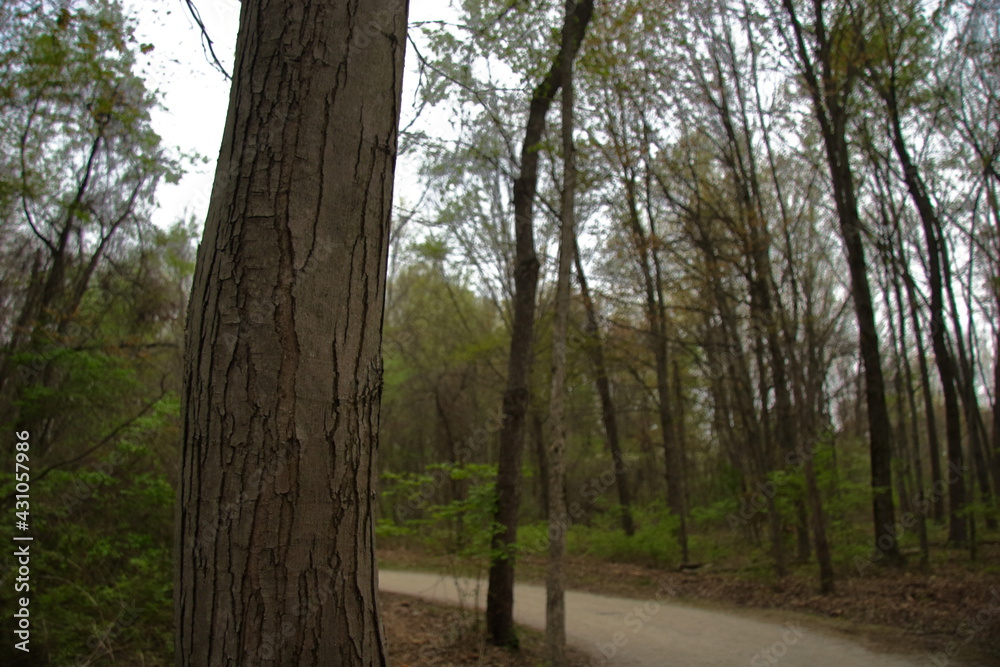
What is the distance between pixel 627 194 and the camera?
16.5 m

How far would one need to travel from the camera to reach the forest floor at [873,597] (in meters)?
7.35

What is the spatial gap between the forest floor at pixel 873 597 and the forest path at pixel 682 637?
45cm

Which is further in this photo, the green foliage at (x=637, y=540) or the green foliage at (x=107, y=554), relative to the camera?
the green foliage at (x=637, y=540)

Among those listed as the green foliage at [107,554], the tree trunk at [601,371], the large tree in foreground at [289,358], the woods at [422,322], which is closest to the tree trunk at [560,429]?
the woods at [422,322]

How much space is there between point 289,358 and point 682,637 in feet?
26.9

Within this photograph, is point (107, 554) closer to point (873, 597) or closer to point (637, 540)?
point (873, 597)

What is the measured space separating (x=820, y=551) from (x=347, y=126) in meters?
10.9

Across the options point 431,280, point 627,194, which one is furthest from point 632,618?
point 431,280

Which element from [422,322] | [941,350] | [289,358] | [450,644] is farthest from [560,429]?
[422,322]

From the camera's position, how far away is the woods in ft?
5.74

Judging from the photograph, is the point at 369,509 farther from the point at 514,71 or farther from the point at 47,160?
the point at 47,160

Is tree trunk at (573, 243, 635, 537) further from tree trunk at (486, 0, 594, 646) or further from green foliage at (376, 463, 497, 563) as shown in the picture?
green foliage at (376, 463, 497, 563)

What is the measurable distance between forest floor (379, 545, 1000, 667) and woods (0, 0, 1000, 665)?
0.18 m

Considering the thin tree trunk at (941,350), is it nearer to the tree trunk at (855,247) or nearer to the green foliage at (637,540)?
the tree trunk at (855,247)
